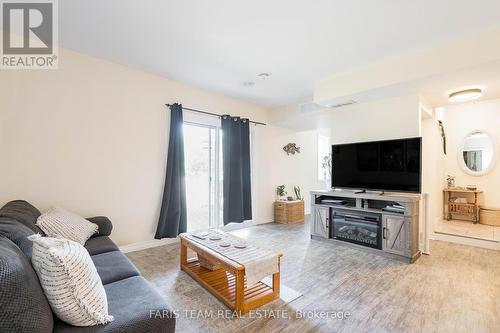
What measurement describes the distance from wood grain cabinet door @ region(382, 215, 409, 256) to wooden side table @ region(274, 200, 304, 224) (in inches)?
85.8

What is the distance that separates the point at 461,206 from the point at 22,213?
22.6 feet

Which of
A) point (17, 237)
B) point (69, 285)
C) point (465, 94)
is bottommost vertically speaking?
point (69, 285)

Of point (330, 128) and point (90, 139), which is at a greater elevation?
point (330, 128)

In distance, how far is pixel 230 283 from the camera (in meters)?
2.41

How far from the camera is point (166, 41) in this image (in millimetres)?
2717

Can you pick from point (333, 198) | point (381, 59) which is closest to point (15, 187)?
point (333, 198)

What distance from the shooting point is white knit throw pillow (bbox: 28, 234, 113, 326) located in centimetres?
111

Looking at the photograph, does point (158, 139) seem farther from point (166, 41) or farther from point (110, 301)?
point (110, 301)

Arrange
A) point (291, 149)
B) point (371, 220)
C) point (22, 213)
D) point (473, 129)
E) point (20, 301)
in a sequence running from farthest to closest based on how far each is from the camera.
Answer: point (291, 149)
point (473, 129)
point (371, 220)
point (22, 213)
point (20, 301)

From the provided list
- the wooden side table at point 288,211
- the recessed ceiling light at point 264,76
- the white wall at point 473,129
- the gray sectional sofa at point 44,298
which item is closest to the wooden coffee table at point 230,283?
the gray sectional sofa at point 44,298

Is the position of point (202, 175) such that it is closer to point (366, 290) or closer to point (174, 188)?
point (174, 188)

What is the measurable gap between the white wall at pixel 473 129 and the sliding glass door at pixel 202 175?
4895 mm

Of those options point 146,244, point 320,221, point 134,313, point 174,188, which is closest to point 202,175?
point 174,188

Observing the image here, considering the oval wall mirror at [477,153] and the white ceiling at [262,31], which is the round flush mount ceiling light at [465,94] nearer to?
the white ceiling at [262,31]
